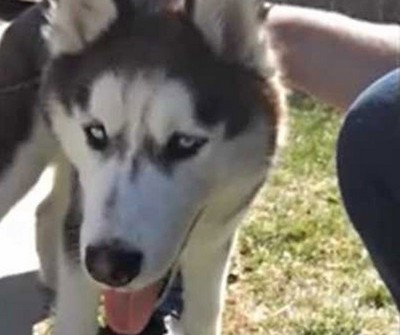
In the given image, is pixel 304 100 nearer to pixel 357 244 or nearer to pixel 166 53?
pixel 357 244

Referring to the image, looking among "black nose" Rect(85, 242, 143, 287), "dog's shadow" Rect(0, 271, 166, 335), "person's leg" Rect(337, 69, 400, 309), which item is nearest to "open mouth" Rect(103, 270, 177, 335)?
"black nose" Rect(85, 242, 143, 287)

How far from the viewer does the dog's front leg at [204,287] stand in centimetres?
353

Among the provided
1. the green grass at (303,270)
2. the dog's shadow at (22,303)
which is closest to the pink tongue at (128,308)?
the green grass at (303,270)

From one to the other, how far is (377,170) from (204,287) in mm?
878

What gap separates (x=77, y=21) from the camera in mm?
3119

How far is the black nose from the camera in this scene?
2807mm

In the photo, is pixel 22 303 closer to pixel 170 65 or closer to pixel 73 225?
pixel 73 225

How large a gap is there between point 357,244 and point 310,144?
2.78 ft

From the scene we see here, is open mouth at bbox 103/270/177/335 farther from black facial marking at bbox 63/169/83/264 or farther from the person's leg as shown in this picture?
the person's leg

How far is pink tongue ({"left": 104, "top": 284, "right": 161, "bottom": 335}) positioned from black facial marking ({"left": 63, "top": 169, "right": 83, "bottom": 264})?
0.37 ft

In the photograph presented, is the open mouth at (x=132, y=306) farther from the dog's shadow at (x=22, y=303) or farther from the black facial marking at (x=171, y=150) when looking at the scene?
the dog's shadow at (x=22, y=303)

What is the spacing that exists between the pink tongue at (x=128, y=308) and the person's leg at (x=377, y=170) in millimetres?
497

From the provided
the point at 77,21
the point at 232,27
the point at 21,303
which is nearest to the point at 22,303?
the point at 21,303

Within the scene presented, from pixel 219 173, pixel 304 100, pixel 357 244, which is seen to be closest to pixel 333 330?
pixel 357 244
